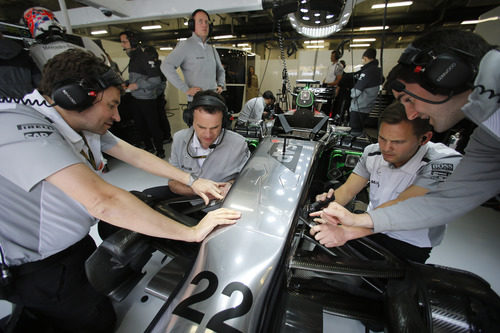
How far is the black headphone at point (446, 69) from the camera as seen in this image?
2.14ft

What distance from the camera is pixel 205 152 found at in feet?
5.07

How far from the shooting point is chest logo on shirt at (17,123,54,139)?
695mm

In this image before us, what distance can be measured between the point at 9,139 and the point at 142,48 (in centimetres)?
318

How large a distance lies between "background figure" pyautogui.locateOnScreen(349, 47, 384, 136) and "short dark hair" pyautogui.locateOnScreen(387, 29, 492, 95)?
3014 millimetres

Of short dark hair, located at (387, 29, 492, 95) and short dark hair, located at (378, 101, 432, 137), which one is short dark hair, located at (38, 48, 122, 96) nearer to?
short dark hair, located at (387, 29, 492, 95)

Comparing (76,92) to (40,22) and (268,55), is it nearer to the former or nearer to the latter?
(40,22)

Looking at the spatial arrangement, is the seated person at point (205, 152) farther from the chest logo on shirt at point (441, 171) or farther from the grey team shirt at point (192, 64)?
the grey team shirt at point (192, 64)

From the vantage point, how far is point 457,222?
2.29m

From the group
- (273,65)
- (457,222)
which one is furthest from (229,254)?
(273,65)

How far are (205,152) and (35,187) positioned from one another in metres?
0.91

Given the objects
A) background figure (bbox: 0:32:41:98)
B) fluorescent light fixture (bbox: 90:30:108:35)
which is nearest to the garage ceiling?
fluorescent light fixture (bbox: 90:30:108:35)

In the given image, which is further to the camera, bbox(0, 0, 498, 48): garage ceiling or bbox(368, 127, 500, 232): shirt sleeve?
bbox(0, 0, 498, 48): garage ceiling

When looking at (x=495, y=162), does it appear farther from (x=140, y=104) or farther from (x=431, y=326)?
(x=140, y=104)

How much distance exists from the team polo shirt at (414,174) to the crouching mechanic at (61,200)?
92 centimetres
